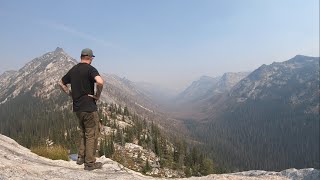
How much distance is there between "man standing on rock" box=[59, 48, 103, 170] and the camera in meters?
11.9

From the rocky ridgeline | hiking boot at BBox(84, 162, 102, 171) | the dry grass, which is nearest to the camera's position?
the rocky ridgeline

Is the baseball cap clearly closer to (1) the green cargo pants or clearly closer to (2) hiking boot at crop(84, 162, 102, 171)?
(1) the green cargo pants

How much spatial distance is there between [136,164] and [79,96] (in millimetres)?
120544

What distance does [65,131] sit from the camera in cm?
17838

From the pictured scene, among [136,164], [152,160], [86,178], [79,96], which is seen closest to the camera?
[86,178]

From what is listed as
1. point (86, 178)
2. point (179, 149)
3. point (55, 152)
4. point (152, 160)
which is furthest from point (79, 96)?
point (179, 149)

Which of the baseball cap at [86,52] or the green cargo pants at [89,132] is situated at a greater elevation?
the baseball cap at [86,52]

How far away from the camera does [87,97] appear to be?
12.0 metres

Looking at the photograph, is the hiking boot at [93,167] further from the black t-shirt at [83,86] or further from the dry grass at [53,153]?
the dry grass at [53,153]

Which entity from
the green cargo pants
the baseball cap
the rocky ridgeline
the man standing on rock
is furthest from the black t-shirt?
the rocky ridgeline

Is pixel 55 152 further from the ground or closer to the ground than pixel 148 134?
further from the ground

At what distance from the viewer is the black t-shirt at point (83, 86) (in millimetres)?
11852

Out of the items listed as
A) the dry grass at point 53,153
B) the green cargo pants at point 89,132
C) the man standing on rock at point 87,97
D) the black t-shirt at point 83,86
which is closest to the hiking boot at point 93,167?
the man standing on rock at point 87,97

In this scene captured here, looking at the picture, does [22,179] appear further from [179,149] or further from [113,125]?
[113,125]
